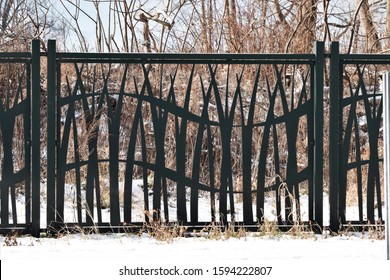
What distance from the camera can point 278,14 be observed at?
1030 cm

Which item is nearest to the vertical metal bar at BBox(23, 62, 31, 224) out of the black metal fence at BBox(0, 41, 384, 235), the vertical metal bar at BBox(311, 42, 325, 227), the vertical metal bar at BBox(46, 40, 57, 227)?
the black metal fence at BBox(0, 41, 384, 235)

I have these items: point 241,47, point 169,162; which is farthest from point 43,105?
point 241,47

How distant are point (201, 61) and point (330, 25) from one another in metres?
5.07

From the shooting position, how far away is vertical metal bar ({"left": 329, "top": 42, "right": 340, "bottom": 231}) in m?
6.24

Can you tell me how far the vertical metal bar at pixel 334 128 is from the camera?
6.24 meters

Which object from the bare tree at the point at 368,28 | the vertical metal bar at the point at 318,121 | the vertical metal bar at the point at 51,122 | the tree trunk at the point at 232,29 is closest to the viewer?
the vertical metal bar at the point at 51,122

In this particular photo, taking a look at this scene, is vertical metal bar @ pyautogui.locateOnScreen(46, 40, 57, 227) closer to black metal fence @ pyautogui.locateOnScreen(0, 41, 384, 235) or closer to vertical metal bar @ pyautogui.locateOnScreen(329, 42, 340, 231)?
black metal fence @ pyautogui.locateOnScreen(0, 41, 384, 235)

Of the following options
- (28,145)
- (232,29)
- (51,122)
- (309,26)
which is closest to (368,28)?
(309,26)

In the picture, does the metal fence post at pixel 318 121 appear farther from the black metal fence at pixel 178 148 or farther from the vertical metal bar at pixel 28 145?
the vertical metal bar at pixel 28 145

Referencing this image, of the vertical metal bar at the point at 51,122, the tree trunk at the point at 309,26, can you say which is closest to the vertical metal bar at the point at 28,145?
the vertical metal bar at the point at 51,122

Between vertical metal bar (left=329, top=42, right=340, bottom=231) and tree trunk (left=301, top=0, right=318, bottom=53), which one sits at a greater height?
tree trunk (left=301, top=0, right=318, bottom=53)

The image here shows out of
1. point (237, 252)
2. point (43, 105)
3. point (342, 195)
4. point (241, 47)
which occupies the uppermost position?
point (241, 47)

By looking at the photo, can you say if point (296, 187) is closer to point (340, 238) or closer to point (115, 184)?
point (340, 238)

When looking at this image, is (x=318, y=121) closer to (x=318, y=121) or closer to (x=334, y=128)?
(x=318, y=121)
